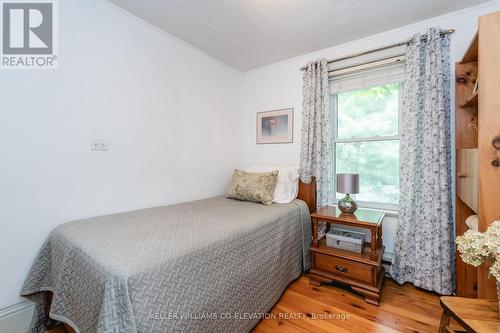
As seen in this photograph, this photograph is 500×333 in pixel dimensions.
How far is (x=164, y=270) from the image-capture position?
0.98 metres

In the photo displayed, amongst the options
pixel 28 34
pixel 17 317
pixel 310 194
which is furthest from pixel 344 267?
pixel 28 34

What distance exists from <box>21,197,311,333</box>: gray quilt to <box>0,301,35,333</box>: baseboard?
0.04m

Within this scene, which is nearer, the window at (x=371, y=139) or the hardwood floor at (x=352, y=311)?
the hardwood floor at (x=352, y=311)

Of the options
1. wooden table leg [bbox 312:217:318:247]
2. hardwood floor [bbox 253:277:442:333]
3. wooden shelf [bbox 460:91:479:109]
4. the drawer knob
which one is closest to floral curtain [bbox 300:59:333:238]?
wooden table leg [bbox 312:217:318:247]

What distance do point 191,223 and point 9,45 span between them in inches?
66.0

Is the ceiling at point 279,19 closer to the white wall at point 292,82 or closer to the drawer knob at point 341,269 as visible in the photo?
the white wall at point 292,82

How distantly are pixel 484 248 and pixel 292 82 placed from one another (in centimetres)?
236

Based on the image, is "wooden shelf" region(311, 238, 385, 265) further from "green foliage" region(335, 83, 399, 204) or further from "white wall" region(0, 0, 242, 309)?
"white wall" region(0, 0, 242, 309)

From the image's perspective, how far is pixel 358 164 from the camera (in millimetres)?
2438

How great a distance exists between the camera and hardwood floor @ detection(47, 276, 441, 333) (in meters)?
1.49

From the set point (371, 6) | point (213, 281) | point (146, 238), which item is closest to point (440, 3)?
point (371, 6)

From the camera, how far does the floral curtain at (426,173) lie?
70.6 inches

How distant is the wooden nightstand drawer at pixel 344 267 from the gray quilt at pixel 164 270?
1.10 feet

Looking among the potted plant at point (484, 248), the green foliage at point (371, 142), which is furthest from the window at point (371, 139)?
the potted plant at point (484, 248)
